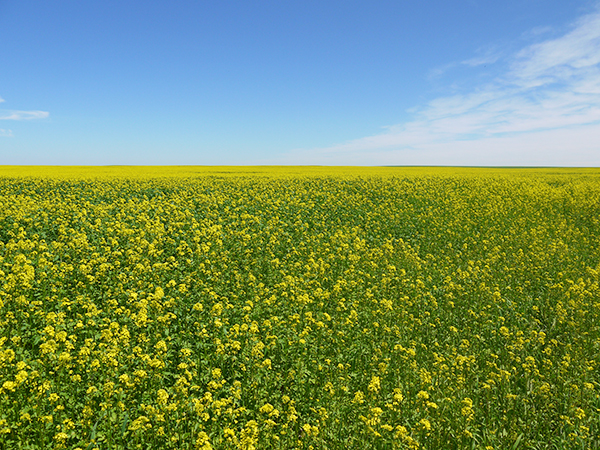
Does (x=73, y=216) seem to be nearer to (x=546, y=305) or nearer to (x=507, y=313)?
(x=507, y=313)

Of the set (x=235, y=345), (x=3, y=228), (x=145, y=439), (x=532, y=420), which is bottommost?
(x=532, y=420)

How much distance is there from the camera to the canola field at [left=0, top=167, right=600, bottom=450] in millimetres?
4137

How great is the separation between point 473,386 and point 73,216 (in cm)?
1346

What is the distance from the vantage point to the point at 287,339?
6.05 meters

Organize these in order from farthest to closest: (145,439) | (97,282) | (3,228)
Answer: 1. (3,228)
2. (97,282)
3. (145,439)

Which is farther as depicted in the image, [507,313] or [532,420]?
[507,313]

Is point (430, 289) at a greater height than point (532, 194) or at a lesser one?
lesser

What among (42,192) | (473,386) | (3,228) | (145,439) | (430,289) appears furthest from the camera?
(42,192)

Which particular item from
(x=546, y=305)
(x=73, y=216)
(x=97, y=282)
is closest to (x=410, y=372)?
(x=546, y=305)

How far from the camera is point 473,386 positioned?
5441 mm

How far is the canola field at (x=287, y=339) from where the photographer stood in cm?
414

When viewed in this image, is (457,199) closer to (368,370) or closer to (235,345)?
(368,370)

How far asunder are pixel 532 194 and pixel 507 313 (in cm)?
1871

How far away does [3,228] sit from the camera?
10.9 m
